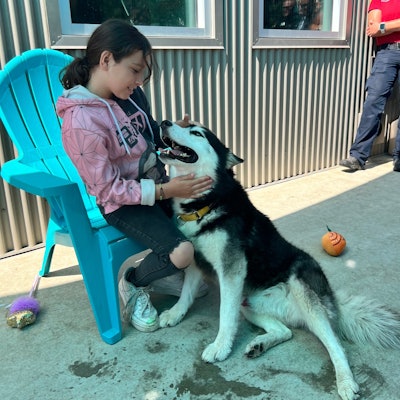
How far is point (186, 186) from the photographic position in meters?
2.04

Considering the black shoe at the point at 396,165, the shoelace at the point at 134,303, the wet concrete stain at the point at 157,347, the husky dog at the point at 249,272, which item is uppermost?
the husky dog at the point at 249,272

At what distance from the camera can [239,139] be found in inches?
173

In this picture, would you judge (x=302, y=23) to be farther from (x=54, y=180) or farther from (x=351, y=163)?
(x=54, y=180)

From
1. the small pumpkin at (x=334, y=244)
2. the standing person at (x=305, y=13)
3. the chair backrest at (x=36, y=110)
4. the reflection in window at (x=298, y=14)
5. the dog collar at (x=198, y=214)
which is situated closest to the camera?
the dog collar at (x=198, y=214)

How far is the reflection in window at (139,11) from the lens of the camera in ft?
10.7

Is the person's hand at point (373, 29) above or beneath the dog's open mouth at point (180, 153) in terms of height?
above

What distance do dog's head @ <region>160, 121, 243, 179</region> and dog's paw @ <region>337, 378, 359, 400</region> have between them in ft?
3.64

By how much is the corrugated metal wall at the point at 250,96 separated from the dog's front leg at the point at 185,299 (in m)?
1.54

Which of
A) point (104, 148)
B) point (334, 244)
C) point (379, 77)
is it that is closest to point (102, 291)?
point (104, 148)

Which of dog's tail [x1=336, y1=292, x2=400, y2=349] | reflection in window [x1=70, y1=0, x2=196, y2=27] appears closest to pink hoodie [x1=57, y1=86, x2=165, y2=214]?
dog's tail [x1=336, y1=292, x2=400, y2=349]

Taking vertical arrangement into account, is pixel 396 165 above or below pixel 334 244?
below

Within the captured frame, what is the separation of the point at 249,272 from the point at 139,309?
638mm

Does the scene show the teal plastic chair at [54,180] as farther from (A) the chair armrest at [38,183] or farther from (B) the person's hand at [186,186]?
(B) the person's hand at [186,186]

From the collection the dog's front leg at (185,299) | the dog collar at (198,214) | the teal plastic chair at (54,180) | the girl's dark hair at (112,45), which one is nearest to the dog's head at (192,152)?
the dog collar at (198,214)
